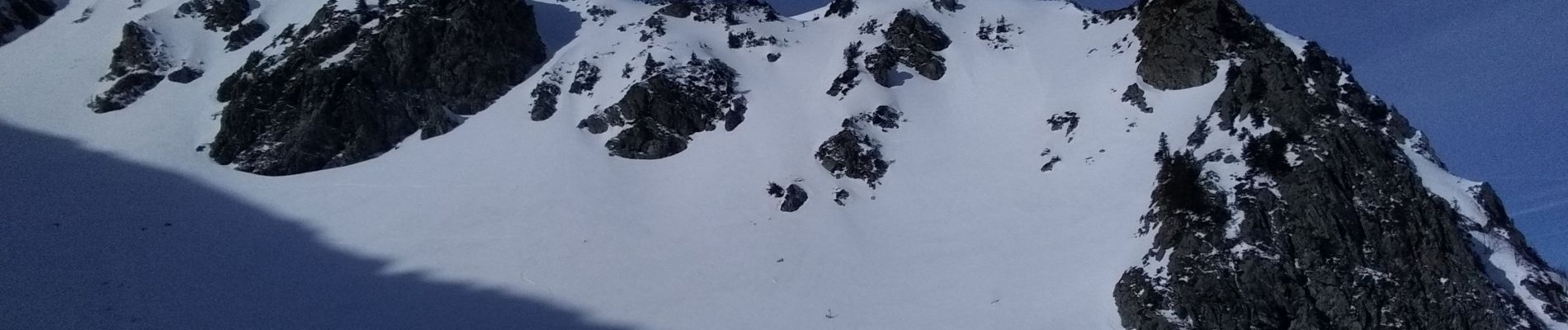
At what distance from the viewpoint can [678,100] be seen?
46.3 m

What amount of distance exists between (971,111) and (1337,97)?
16.8 meters

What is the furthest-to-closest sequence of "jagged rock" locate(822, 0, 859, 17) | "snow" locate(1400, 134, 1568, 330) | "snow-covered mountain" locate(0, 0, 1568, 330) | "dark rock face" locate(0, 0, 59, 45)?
1. "jagged rock" locate(822, 0, 859, 17)
2. "dark rock face" locate(0, 0, 59, 45)
3. "snow-covered mountain" locate(0, 0, 1568, 330)
4. "snow" locate(1400, 134, 1568, 330)

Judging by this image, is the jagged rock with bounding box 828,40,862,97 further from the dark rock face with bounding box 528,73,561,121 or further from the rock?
the dark rock face with bounding box 528,73,561,121

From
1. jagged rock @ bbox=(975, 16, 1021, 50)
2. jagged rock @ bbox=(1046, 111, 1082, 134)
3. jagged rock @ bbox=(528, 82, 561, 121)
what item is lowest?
jagged rock @ bbox=(528, 82, 561, 121)

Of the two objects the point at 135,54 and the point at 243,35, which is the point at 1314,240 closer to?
the point at 243,35

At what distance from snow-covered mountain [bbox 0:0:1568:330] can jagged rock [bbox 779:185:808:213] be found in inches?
5.4

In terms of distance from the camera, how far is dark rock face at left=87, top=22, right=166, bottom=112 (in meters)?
46.2

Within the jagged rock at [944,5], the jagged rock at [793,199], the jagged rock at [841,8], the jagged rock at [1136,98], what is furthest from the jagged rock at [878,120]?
the jagged rock at [841,8]

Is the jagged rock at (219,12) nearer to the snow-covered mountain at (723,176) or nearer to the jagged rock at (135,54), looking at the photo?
the snow-covered mountain at (723,176)

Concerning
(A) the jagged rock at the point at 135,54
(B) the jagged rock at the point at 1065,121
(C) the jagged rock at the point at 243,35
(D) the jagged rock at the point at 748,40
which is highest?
(B) the jagged rock at the point at 1065,121

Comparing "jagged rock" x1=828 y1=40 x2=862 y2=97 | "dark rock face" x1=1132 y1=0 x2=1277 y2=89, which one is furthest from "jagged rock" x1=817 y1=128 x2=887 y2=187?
"dark rock face" x1=1132 y1=0 x2=1277 y2=89

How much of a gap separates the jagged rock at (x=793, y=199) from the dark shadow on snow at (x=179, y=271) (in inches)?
478

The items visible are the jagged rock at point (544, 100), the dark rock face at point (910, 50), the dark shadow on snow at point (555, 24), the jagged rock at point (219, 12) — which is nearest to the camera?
the jagged rock at point (544, 100)

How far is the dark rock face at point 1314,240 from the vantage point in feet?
87.8
